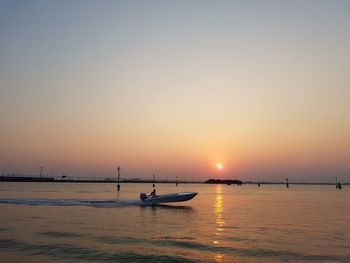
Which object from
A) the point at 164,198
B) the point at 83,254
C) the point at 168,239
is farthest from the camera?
the point at 164,198

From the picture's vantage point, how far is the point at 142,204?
46.7 metres

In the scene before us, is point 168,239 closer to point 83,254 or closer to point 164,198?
point 83,254

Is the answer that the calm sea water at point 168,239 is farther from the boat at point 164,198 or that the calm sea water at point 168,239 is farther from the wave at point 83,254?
the boat at point 164,198

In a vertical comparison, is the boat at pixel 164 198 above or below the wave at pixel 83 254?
above

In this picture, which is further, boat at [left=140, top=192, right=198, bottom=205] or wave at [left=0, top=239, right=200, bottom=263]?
boat at [left=140, top=192, right=198, bottom=205]

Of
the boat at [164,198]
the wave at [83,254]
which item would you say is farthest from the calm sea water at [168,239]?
the boat at [164,198]

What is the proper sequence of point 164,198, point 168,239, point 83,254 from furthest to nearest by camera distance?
point 164,198, point 168,239, point 83,254

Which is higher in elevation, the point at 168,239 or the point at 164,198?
the point at 164,198

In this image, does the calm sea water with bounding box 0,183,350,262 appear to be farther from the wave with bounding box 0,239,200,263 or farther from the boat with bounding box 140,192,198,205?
the boat with bounding box 140,192,198,205

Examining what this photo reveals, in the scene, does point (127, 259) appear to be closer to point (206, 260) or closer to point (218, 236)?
point (206, 260)

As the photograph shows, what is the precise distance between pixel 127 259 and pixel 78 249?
10.7ft

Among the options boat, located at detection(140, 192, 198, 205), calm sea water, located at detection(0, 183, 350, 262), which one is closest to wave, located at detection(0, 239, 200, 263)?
calm sea water, located at detection(0, 183, 350, 262)

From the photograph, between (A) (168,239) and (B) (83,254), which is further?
(A) (168,239)

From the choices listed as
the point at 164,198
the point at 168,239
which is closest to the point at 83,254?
the point at 168,239
